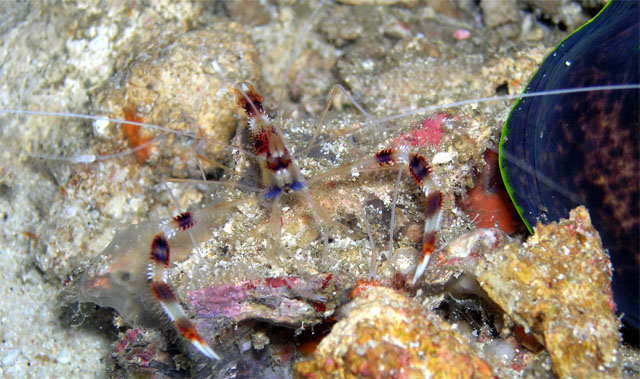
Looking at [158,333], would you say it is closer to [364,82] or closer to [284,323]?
[284,323]

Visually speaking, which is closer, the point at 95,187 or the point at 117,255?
the point at 117,255

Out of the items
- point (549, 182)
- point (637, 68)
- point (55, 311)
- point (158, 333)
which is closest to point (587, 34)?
point (637, 68)

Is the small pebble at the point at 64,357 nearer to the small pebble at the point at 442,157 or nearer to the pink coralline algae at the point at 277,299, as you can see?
the pink coralline algae at the point at 277,299

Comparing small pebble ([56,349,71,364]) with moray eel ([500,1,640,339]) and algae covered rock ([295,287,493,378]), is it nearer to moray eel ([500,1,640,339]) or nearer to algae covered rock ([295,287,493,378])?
algae covered rock ([295,287,493,378])

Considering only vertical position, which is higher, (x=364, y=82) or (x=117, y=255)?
(x=364, y=82)

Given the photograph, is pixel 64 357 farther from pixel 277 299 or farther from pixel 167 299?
pixel 277 299

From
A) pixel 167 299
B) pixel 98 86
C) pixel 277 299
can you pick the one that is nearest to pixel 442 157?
pixel 277 299
